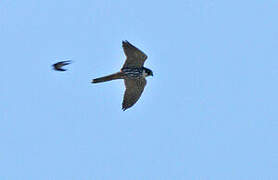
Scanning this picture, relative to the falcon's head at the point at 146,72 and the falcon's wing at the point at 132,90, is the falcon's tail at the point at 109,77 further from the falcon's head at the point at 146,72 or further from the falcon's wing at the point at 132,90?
the falcon's head at the point at 146,72

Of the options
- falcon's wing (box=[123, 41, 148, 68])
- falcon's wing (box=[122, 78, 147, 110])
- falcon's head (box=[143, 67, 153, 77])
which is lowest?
falcon's wing (box=[122, 78, 147, 110])

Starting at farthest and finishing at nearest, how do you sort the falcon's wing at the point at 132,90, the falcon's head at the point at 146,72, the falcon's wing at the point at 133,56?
the falcon's wing at the point at 132,90
the falcon's head at the point at 146,72
the falcon's wing at the point at 133,56

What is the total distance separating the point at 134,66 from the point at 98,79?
5.22 feet

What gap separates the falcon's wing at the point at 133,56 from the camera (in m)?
19.1

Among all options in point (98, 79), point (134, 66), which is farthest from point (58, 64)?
point (134, 66)

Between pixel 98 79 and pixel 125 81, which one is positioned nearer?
pixel 98 79

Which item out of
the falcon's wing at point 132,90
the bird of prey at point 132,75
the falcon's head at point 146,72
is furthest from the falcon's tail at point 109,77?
the falcon's head at point 146,72

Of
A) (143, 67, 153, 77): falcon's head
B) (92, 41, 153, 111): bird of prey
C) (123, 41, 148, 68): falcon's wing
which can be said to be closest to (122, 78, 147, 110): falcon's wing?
(92, 41, 153, 111): bird of prey

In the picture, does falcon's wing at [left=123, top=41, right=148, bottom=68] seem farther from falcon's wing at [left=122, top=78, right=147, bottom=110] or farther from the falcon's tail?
falcon's wing at [left=122, top=78, right=147, bottom=110]

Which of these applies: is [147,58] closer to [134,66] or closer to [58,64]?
[134,66]

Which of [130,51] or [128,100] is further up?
[130,51]

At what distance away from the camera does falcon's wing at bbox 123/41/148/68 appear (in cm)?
1906

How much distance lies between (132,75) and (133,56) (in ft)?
3.03

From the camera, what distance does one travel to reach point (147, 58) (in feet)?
65.3
